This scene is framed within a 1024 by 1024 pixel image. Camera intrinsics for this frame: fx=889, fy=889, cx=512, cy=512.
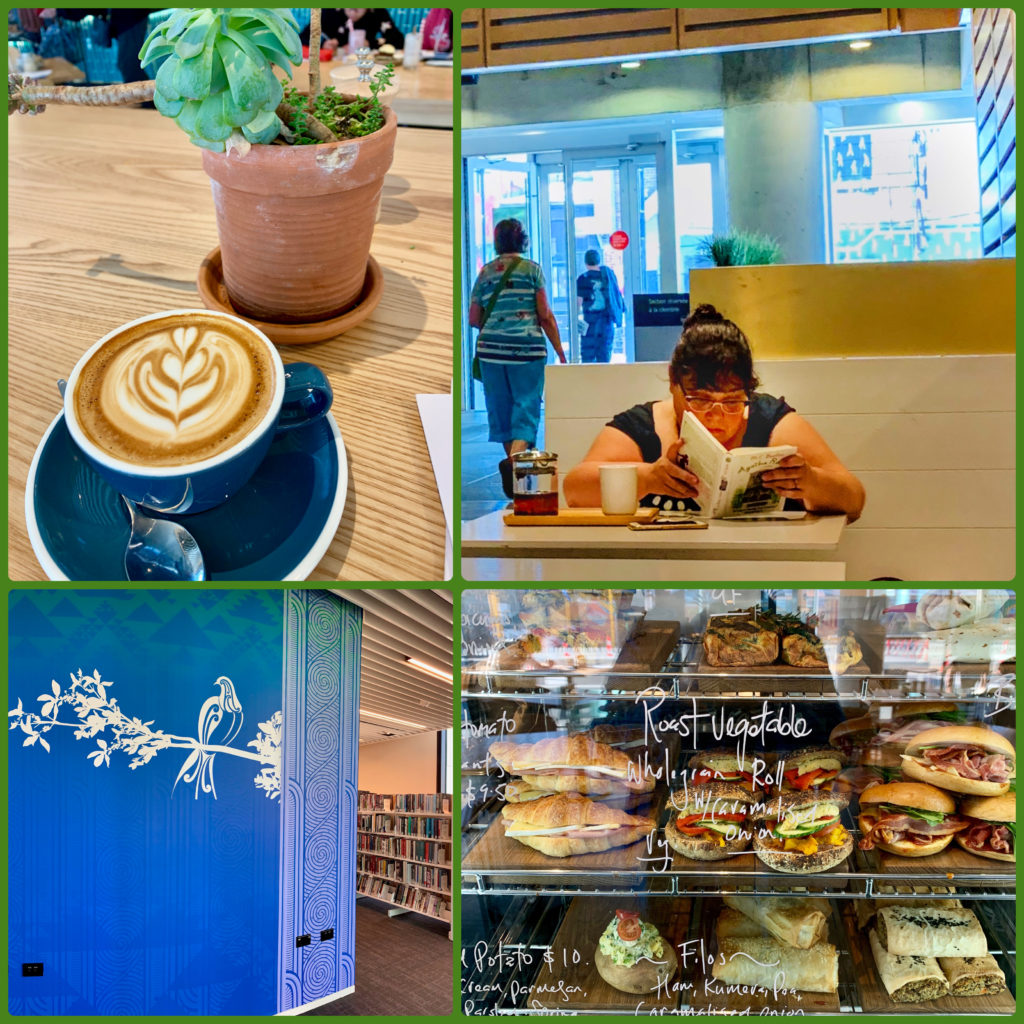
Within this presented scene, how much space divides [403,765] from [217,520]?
7.06m

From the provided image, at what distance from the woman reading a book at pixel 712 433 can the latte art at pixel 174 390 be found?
1.71 feet

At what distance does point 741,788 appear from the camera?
1215 mm

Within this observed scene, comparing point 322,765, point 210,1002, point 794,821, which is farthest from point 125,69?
point 794,821

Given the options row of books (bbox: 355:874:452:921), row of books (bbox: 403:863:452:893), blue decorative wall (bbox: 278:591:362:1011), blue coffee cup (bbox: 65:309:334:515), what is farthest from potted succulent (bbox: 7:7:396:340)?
row of books (bbox: 403:863:452:893)

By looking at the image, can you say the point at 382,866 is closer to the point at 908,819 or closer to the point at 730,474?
the point at 908,819

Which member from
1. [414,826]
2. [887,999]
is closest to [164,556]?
[887,999]

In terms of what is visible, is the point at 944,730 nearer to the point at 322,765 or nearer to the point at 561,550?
the point at 561,550

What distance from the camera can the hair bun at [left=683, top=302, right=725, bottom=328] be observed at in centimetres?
122

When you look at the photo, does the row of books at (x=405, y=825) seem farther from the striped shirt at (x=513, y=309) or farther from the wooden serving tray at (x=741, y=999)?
the striped shirt at (x=513, y=309)

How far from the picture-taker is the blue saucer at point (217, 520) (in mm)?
865

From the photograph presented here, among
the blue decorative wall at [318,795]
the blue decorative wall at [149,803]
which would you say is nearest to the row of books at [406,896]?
the blue decorative wall at [318,795]

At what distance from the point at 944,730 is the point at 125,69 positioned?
6.64 feet

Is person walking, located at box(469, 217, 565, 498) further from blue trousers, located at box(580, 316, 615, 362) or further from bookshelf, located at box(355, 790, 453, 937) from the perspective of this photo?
bookshelf, located at box(355, 790, 453, 937)

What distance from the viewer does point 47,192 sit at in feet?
4.25
